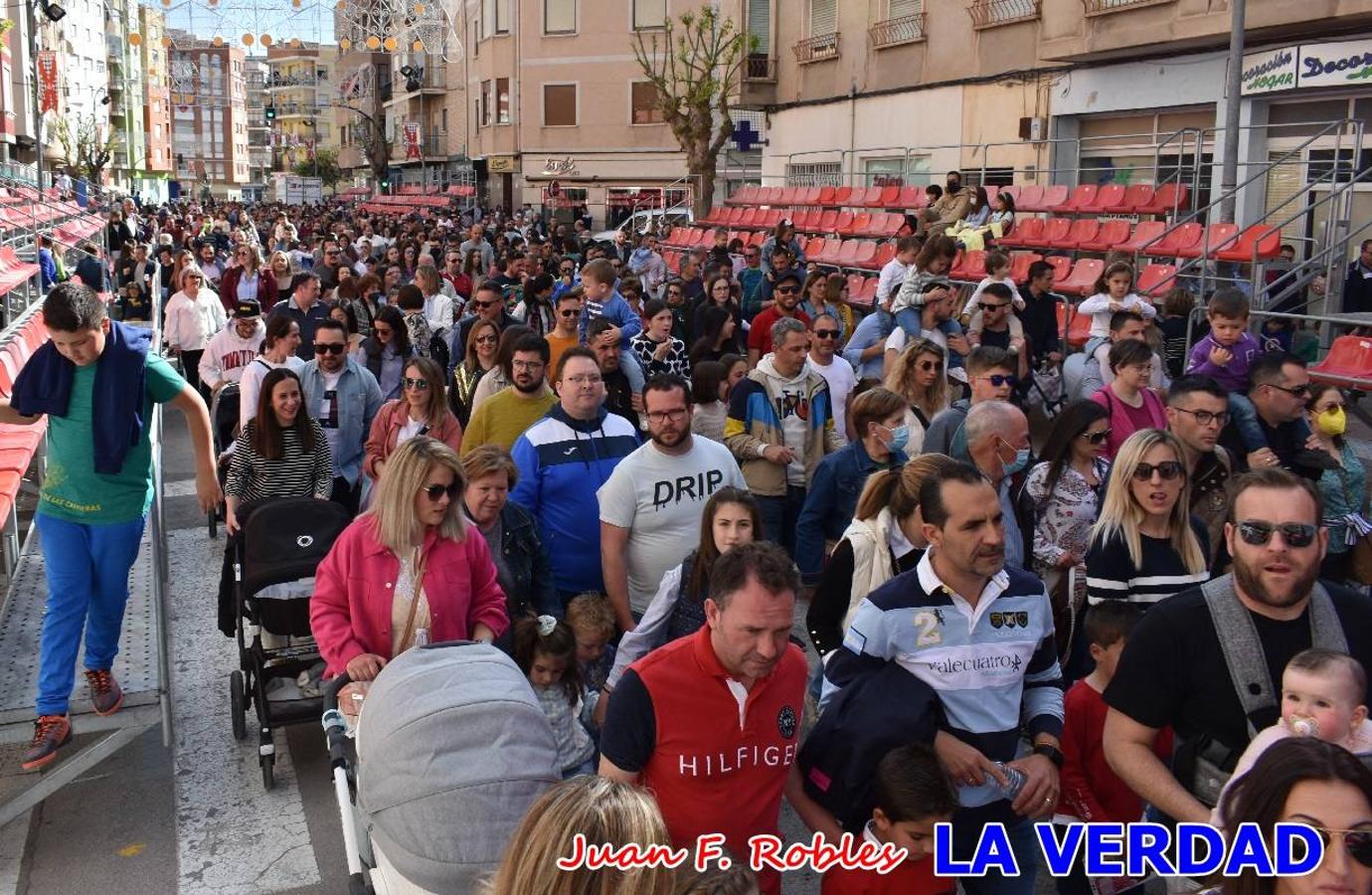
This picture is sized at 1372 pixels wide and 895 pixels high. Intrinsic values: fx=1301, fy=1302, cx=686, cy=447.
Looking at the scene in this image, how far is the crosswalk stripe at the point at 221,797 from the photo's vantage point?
5078 mm

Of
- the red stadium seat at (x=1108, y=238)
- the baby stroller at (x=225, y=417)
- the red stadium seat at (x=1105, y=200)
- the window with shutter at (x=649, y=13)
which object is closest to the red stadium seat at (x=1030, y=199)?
the red stadium seat at (x=1105, y=200)

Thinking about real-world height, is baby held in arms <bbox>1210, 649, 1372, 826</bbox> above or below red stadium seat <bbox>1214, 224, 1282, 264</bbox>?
below

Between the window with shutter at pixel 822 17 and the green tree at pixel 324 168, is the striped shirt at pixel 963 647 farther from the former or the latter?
the green tree at pixel 324 168

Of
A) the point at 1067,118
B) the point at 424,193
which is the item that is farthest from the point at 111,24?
the point at 1067,118

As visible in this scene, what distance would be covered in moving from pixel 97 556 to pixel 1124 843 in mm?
4391

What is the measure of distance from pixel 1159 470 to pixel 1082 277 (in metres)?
12.6

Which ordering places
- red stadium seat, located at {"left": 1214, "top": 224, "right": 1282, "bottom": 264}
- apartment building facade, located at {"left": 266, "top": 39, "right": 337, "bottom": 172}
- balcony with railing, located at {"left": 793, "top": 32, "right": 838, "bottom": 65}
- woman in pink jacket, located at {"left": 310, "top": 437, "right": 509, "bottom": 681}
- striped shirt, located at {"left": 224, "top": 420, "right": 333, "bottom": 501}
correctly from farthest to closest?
apartment building facade, located at {"left": 266, "top": 39, "right": 337, "bottom": 172}, balcony with railing, located at {"left": 793, "top": 32, "right": 838, "bottom": 65}, red stadium seat, located at {"left": 1214, "top": 224, "right": 1282, "bottom": 264}, striped shirt, located at {"left": 224, "top": 420, "right": 333, "bottom": 501}, woman in pink jacket, located at {"left": 310, "top": 437, "right": 509, "bottom": 681}

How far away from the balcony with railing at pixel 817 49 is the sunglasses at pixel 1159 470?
26.9 m

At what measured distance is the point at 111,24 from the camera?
102m

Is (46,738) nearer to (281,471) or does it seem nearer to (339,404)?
(281,471)

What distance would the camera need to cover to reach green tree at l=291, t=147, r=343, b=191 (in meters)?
110

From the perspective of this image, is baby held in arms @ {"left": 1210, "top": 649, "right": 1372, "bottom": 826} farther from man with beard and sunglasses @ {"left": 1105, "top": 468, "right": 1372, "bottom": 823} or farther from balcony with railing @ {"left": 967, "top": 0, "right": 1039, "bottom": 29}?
balcony with railing @ {"left": 967, "top": 0, "right": 1039, "bottom": 29}

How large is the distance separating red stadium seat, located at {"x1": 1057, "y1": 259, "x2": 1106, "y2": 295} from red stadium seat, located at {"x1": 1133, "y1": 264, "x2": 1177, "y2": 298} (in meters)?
0.55

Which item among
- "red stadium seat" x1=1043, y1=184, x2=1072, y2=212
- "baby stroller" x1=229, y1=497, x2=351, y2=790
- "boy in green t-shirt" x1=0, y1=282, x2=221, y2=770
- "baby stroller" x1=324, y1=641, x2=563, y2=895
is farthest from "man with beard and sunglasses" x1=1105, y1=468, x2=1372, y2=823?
"red stadium seat" x1=1043, y1=184, x2=1072, y2=212
